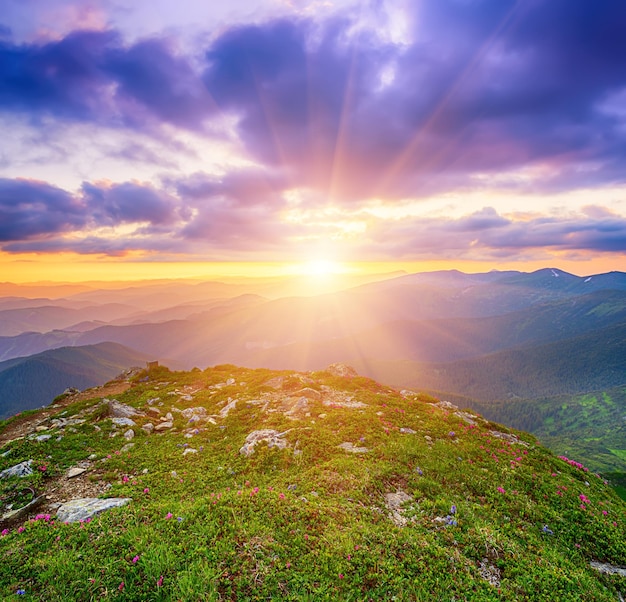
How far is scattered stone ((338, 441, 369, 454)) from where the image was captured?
14514 millimetres

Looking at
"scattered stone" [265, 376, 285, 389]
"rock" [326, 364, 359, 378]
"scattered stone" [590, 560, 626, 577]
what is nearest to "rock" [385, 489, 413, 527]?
"scattered stone" [590, 560, 626, 577]

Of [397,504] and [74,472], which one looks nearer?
[397,504]

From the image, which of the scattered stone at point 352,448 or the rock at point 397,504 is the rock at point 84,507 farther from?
the rock at point 397,504

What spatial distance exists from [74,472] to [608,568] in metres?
19.6

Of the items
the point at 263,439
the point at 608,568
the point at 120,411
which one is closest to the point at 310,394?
the point at 263,439

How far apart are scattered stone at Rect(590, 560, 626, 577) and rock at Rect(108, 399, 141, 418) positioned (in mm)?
22310

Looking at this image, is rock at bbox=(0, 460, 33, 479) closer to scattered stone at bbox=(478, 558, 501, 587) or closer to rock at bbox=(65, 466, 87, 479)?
rock at bbox=(65, 466, 87, 479)

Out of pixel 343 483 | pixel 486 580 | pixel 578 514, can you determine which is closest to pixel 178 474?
pixel 343 483

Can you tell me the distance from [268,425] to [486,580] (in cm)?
1149

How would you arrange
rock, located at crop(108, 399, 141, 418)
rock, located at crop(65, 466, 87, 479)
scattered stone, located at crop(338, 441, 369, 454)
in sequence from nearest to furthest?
rock, located at crop(65, 466, 87, 479) < scattered stone, located at crop(338, 441, 369, 454) < rock, located at crop(108, 399, 141, 418)

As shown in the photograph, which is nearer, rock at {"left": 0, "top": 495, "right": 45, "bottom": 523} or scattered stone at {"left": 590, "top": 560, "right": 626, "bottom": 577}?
scattered stone at {"left": 590, "top": 560, "right": 626, "bottom": 577}

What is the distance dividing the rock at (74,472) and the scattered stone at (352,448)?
11213 mm

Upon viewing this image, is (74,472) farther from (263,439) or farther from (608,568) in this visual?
(608,568)

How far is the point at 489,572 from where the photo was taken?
8.54 m
